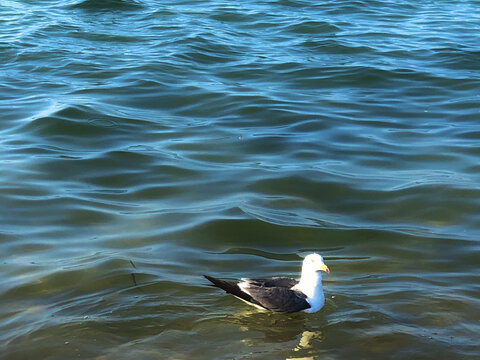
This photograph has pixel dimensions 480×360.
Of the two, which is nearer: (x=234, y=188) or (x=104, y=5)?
(x=234, y=188)

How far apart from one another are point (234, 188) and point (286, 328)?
10.5ft

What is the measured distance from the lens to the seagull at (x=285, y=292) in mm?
6109

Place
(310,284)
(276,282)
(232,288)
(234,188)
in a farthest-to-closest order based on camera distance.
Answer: (234,188) < (276,282) < (310,284) < (232,288)

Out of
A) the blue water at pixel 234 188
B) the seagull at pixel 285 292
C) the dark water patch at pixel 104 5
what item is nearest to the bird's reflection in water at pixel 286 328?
the blue water at pixel 234 188

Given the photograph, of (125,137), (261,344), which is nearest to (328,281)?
(261,344)

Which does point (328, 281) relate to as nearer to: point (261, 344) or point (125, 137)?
point (261, 344)

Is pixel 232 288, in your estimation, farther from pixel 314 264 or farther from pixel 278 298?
pixel 314 264

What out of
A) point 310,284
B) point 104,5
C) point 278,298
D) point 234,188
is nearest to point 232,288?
point 278,298

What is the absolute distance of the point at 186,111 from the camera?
40.0ft

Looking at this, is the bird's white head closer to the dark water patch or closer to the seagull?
the seagull

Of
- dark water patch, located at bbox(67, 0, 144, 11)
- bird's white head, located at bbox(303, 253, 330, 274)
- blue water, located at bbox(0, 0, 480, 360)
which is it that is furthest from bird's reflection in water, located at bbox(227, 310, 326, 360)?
dark water patch, located at bbox(67, 0, 144, 11)

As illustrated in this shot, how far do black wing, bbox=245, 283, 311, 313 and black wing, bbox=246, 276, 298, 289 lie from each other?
2.6 inches

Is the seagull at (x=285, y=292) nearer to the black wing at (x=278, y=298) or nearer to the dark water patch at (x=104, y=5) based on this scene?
the black wing at (x=278, y=298)

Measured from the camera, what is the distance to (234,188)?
9227 mm
